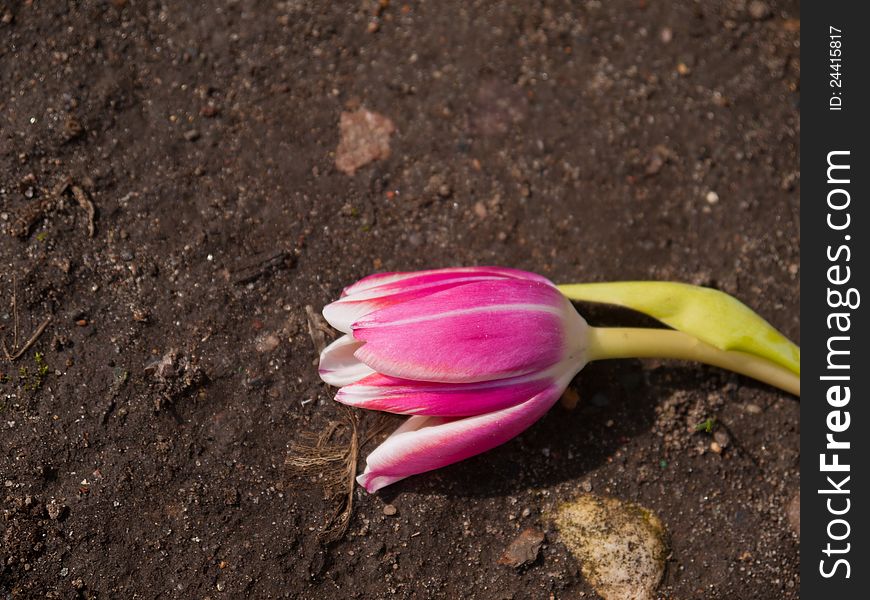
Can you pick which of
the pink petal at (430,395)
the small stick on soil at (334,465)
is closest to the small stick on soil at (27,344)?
the small stick on soil at (334,465)

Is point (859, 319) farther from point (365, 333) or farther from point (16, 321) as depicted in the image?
point (16, 321)

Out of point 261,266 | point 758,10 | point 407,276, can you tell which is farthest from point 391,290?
point 758,10

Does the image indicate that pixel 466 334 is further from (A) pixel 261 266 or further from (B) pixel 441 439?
(A) pixel 261 266

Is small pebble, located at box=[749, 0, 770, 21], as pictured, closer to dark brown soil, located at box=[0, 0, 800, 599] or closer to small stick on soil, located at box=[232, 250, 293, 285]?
dark brown soil, located at box=[0, 0, 800, 599]

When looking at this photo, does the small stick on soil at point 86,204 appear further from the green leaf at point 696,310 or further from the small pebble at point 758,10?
the small pebble at point 758,10

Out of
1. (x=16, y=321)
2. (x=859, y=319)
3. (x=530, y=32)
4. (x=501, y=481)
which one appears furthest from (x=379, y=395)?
(x=859, y=319)

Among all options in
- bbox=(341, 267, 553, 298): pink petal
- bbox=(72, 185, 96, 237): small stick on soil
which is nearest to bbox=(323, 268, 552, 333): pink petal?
bbox=(341, 267, 553, 298): pink petal
